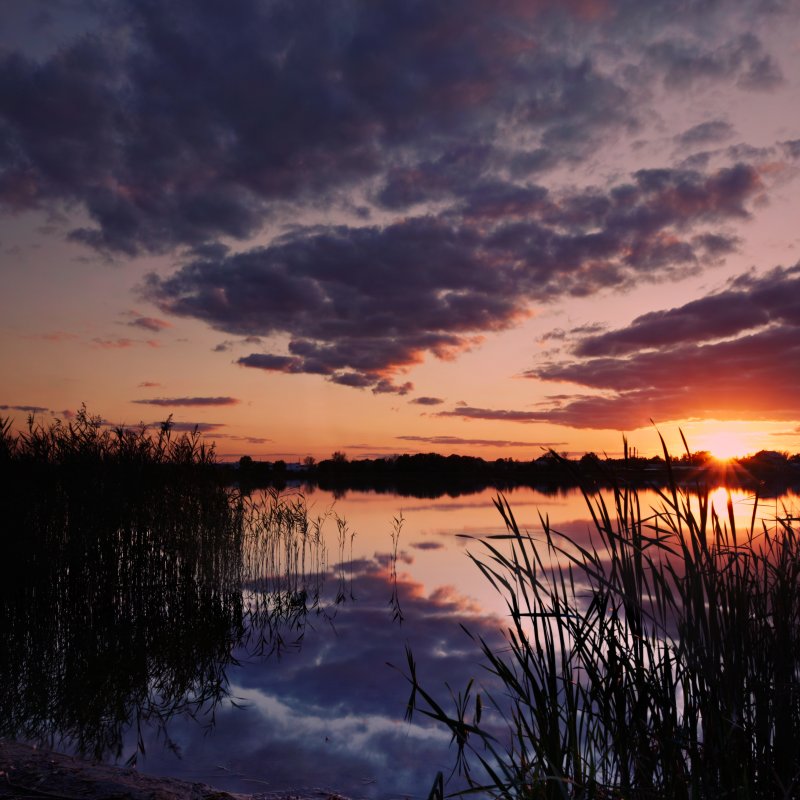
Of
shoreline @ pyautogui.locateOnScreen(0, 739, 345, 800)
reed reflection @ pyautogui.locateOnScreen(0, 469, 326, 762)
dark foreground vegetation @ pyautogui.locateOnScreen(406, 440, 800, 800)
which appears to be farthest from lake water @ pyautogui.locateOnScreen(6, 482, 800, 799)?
shoreline @ pyautogui.locateOnScreen(0, 739, 345, 800)

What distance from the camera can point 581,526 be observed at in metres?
29.5

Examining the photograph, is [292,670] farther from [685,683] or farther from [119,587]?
[685,683]

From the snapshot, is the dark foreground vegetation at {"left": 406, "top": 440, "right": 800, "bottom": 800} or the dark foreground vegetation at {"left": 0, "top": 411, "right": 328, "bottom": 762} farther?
the dark foreground vegetation at {"left": 0, "top": 411, "right": 328, "bottom": 762}

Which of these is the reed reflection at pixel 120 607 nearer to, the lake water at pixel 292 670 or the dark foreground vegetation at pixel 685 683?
the lake water at pixel 292 670

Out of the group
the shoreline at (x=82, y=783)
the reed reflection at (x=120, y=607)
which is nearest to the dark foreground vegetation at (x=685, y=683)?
the shoreline at (x=82, y=783)

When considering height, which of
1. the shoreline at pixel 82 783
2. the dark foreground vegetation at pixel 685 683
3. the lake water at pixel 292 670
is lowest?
the lake water at pixel 292 670

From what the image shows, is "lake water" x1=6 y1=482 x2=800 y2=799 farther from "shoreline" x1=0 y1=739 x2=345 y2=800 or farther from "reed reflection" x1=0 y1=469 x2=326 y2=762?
"shoreline" x1=0 y1=739 x2=345 y2=800

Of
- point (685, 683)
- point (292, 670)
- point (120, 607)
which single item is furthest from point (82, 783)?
point (120, 607)

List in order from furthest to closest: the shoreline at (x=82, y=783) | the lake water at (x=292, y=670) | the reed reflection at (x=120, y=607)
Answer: the reed reflection at (x=120, y=607) < the lake water at (x=292, y=670) < the shoreline at (x=82, y=783)

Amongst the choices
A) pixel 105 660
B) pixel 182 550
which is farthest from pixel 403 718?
pixel 182 550

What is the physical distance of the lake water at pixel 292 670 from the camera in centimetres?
654

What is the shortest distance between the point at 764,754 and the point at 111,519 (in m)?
10.5

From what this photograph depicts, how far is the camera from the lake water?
6539 millimetres

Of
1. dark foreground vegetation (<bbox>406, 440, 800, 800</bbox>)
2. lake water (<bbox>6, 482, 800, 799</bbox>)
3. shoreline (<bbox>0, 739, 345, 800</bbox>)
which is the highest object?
dark foreground vegetation (<bbox>406, 440, 800, 800</bbox>)
